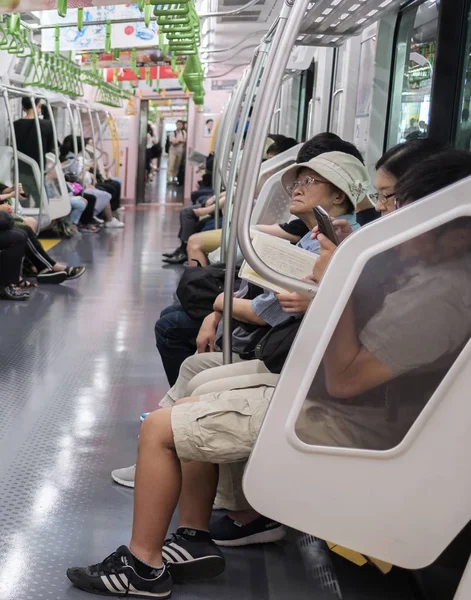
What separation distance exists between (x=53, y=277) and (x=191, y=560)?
5.16 meters

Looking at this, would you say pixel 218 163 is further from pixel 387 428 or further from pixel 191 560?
pixel 387 428

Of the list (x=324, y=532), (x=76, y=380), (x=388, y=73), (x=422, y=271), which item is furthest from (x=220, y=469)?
(x=388, y=73)

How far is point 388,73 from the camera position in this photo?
4.66 meters

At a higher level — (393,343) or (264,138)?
(264,138)

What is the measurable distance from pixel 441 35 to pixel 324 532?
2.45 meters

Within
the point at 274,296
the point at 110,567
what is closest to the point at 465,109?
the point at 274,296

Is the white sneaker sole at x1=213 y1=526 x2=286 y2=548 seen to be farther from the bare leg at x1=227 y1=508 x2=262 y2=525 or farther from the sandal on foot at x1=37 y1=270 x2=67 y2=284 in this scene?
the sandal on foot at x1=37 y1=270 x2=67 y2=284

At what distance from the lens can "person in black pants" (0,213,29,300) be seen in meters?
6.38

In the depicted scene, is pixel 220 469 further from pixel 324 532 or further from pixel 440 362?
pixel 440 362

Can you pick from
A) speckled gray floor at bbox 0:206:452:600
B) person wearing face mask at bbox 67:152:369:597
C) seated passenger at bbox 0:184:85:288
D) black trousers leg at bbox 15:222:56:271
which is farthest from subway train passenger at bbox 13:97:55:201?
person wearing face mask at bbox 67:152:369:597

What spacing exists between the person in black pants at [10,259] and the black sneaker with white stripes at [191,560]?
4405 mm

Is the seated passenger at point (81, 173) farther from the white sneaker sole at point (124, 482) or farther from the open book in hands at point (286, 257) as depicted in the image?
the open book in hands at point (286, 257)

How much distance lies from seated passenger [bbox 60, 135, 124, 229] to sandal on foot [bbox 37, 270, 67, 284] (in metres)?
4.62

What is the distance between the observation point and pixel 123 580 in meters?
2.22
